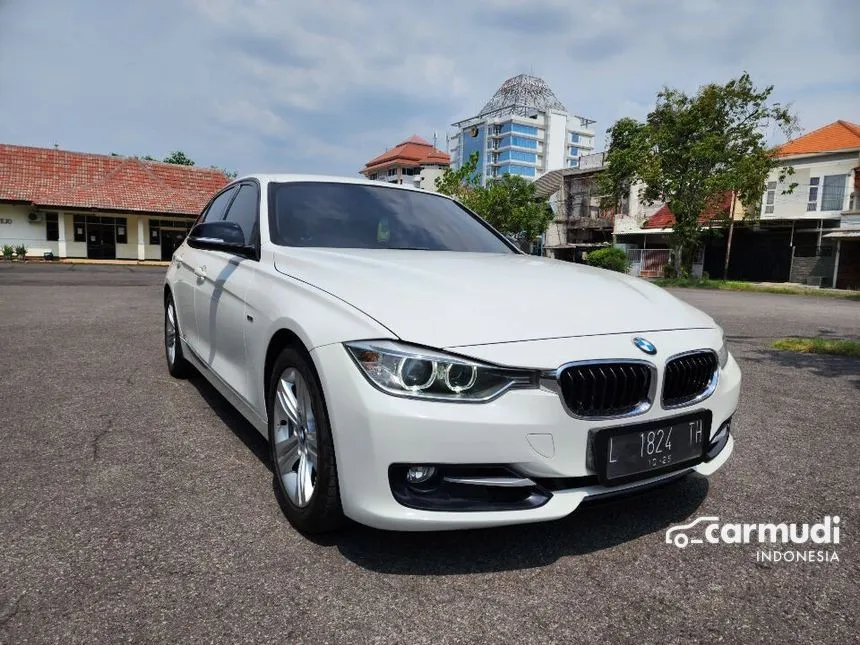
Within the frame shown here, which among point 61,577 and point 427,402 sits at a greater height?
point 427,402

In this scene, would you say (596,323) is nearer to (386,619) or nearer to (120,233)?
(386,619)

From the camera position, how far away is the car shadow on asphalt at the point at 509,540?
7.25 ft

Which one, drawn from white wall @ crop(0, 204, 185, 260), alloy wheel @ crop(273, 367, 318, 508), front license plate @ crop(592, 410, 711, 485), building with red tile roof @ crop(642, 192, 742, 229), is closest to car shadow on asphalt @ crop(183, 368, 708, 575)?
front license plate @ crop(592, 410, 711, 485)

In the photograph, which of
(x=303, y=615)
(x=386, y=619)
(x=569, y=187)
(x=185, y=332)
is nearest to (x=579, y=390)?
(x=386, y=619)

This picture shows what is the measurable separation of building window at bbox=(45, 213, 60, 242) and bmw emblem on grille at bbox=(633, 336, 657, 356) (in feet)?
116

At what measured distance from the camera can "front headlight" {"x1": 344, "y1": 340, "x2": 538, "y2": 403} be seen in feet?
6.55

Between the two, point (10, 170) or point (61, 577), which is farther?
point (10, 170)

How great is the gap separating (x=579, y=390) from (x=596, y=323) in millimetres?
329

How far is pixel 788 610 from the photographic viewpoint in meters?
1.99

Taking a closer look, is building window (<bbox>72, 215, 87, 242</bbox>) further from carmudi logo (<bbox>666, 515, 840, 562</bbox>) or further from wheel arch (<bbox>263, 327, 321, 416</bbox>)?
carmudi logo (<bbox>666, 515, 840, 562</bbox>)

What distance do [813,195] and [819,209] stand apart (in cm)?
87

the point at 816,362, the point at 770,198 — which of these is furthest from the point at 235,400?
the point at 770,198

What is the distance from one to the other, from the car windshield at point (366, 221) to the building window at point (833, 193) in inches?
1295

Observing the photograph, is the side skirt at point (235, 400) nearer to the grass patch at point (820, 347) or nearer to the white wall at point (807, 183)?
the grass patch at point (820, 347)
